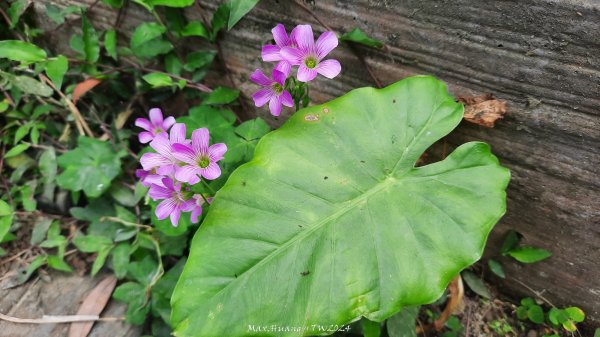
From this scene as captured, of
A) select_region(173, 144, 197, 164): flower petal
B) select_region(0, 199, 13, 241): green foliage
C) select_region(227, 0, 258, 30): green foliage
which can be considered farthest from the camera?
select_region(0, 199, 13, 241): green foliage

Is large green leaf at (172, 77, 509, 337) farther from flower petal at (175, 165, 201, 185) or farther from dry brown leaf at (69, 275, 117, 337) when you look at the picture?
dry brown leaf at (69, 275, 117, 337)

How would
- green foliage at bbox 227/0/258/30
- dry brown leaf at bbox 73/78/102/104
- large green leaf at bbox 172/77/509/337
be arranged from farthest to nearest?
dry brown leaf at bbox 73/78/102/104 → green foliage at bbox 227/0/258/30 → large green leaf at bbox 172/77/509/337

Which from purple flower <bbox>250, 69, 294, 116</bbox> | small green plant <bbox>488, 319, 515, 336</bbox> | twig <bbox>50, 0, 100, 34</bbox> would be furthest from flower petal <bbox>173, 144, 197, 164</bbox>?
small green plant <bbox>488, 319, 515, 336</bbox>

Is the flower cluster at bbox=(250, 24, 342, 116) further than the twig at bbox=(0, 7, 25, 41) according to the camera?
No

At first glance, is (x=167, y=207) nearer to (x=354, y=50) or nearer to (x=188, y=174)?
(x=188, y=174)

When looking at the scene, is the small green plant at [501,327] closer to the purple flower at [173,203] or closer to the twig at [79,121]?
the purple flower at [173,203]

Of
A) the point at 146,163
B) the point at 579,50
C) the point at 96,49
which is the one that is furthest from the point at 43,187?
the point at 579,50

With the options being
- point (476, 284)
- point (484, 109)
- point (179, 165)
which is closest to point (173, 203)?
point (179, 165)
